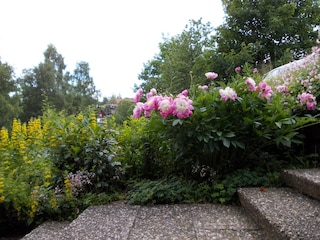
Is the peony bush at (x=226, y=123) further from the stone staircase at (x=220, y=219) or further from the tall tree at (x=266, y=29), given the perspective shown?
the tall tree at (x=266, y=29)

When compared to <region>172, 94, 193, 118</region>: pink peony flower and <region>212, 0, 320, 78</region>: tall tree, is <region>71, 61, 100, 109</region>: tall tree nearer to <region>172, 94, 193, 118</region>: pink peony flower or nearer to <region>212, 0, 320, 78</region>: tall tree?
<region>212, 0, 320, 78</region>: tall tree

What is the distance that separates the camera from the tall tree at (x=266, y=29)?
35.7 feet

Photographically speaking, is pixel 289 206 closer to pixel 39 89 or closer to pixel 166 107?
pixel 166 107

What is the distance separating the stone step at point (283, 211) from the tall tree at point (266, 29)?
9210 mm

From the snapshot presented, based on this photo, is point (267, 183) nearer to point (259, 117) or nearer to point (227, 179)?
point (227, 179)

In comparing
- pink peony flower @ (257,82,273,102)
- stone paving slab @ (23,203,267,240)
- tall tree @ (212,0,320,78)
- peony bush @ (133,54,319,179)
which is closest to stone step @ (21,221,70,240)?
stone paving slab @ (23,203,267,240)

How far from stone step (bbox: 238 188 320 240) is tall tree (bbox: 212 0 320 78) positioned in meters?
9.21

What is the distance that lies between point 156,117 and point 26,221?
1.31m

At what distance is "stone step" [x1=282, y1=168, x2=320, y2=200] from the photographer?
1705 mm

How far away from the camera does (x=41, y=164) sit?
2.26m

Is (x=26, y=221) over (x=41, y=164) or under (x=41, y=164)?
under

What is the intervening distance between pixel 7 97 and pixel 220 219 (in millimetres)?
20066

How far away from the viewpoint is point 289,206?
1.62m

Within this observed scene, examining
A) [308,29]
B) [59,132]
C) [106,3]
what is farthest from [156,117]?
[308,29]
